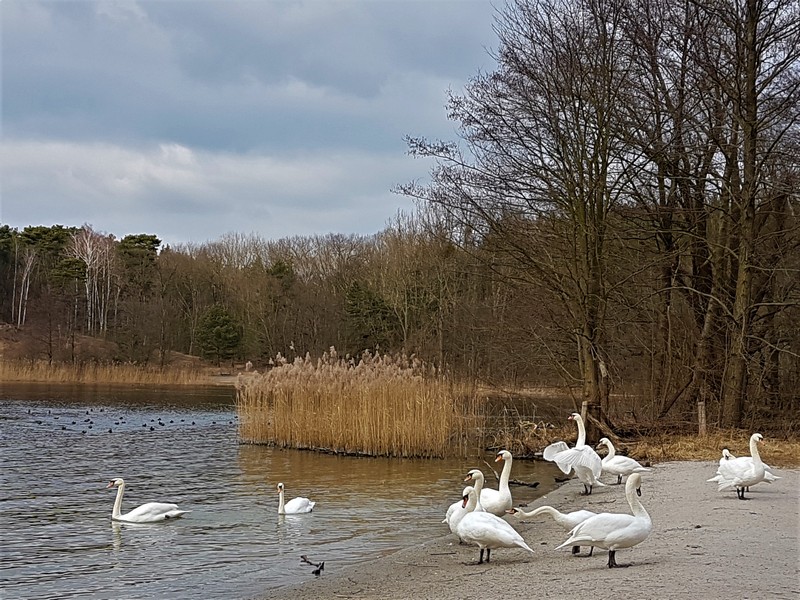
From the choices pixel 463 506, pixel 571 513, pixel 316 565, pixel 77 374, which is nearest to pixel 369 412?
pixel 463 506

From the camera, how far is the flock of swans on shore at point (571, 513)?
7239mm

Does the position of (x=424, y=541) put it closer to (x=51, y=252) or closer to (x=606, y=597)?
(x=606, y=597)

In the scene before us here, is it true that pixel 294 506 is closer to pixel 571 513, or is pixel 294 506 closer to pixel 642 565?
pixel 571 513

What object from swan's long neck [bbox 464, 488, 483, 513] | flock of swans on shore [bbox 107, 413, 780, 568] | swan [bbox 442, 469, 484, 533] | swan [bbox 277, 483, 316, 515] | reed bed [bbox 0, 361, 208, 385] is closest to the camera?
flock of swans on shore [bbox 107, 413, 780, 568]

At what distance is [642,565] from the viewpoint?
7.21m

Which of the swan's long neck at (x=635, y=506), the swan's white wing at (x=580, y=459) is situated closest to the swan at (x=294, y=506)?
the swan's white wing at (x=580, y=459)

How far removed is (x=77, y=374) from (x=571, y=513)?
133 ft

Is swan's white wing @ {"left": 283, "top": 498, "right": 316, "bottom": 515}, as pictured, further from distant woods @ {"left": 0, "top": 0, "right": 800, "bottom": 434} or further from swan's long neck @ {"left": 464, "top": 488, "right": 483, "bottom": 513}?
distant woods @ {"left": 0, "top": 0, "right": 800, "bottom": 434}

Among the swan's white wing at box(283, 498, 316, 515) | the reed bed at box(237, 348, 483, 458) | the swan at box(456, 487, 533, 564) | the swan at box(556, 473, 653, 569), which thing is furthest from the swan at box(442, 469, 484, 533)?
the reed bed at box(237, 348, 483, 458)

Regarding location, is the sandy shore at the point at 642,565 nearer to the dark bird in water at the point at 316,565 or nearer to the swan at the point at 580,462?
the dark bird in water at the point at 316,565

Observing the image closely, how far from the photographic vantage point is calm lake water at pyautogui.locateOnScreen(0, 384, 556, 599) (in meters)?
9.21

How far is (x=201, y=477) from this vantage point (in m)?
16.8

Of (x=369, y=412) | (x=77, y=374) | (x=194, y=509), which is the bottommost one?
(x=194, y=509)

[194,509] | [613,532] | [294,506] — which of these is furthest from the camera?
[194,509]
